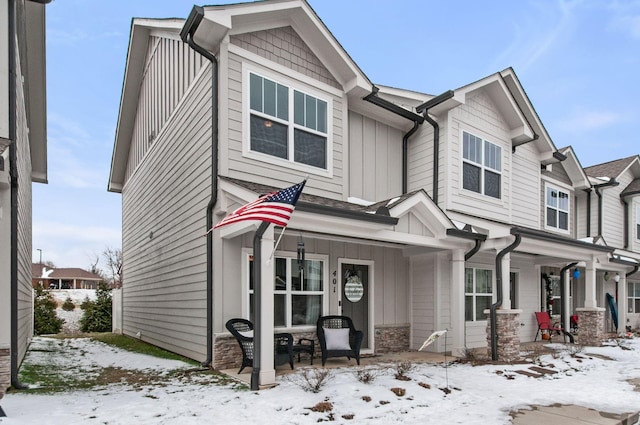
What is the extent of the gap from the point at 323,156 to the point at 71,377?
19.0 feet

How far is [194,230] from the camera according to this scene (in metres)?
8.88

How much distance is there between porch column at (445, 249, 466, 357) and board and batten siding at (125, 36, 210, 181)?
6353mm

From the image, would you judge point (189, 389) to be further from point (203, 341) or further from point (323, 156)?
point (323, 156)

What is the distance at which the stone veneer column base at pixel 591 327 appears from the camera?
11.7 meters

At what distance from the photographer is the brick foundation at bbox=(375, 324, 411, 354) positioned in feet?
33.0

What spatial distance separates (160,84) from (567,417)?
10.7m

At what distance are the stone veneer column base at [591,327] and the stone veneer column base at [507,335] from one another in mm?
3656

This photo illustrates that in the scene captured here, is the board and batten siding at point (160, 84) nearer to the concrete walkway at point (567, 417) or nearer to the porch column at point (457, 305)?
the porch column at point (457, 305)

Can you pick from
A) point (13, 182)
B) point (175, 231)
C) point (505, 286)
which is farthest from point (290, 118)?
point (505, 286)

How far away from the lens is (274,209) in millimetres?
5957

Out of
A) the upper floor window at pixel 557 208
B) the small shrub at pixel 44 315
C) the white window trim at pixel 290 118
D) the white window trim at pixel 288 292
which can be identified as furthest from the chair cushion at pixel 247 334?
the small shrub at pixel 44 315

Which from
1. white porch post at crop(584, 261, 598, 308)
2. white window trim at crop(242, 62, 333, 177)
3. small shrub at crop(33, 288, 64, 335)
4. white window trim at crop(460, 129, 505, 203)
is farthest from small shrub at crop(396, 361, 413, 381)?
small shrub at crop(33, 288, 64, 335)

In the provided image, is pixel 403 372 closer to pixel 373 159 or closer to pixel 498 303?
pixel 498 303

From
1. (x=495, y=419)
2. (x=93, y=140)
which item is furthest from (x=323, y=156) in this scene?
(x=93, y=140)
